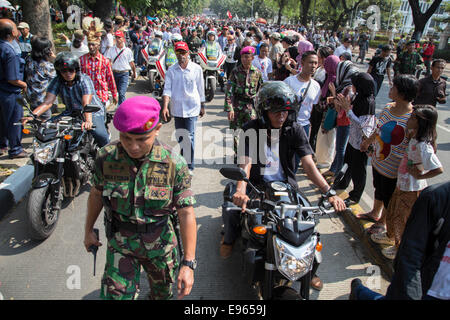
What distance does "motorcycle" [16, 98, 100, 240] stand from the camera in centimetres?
363

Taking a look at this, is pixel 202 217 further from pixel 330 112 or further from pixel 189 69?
pixel 330 112

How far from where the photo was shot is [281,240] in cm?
237

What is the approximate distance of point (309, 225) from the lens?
2.41 meters

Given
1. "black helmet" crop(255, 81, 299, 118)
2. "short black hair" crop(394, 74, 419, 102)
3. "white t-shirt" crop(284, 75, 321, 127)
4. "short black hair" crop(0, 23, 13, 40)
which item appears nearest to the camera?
"black helmet" crop(255, 81, 299, 118)

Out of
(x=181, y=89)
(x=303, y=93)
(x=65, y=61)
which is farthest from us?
(x=181, y=89)

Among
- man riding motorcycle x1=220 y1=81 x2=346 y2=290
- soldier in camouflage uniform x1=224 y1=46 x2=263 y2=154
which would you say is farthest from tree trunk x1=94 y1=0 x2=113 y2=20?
man riding motorcycle x1=220 y1=81 x2=346 y2=290

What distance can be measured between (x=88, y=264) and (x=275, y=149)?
7.50 ft

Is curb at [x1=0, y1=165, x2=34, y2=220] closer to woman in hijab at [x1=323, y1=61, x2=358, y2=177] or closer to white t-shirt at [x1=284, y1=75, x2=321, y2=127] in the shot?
white t-shirt at [x1=284, y1=75, x2=321, y2=127]

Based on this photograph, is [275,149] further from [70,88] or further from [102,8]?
[102,8]

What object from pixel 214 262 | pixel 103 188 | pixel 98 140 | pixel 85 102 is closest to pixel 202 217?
pixel 214 262

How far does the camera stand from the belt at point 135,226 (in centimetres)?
215

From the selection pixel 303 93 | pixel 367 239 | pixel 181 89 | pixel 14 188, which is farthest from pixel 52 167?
pixel 367 239

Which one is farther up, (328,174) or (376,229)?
(328,174)

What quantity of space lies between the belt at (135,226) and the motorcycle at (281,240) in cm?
56
